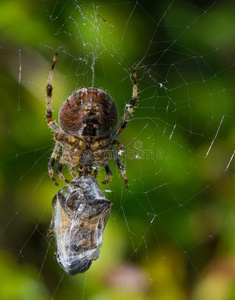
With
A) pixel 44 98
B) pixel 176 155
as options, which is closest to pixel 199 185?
pixel 176 155

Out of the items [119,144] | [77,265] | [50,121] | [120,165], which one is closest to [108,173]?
[120,165]

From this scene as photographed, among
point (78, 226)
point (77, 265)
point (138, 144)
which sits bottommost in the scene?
point (77, 265)

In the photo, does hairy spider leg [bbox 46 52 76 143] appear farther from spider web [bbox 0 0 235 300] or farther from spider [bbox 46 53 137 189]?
spider web [bbox 0 0 235 300]

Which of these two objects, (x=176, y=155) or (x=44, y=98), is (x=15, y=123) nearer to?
(x=44, y=98)

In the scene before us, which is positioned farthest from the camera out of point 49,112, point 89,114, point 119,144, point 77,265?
point 119,144

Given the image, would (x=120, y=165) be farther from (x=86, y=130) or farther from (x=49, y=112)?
(x=49, y=112)

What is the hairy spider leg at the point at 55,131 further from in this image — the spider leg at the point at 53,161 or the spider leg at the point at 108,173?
the spider leg at the point at 108,173
